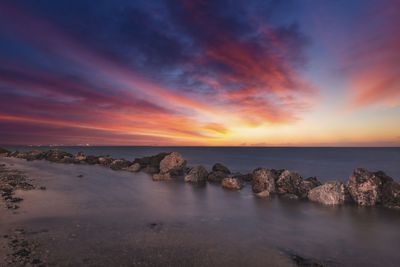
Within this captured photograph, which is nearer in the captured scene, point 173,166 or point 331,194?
point 331,194

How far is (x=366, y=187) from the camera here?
20109 millimetres

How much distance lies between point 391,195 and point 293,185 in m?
6.49

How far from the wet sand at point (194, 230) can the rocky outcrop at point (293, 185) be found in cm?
230

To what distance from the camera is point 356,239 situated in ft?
44.0

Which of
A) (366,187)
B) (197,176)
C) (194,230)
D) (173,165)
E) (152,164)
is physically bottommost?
(194,230)

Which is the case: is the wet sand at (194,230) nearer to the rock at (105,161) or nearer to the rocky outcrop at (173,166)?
the rocky outcrop at (173,166)

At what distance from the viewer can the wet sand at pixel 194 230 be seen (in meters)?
10.8

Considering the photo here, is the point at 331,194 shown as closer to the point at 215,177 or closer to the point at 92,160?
the point at 215,177

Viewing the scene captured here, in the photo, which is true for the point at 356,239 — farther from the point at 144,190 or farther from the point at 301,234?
the point at 144,190

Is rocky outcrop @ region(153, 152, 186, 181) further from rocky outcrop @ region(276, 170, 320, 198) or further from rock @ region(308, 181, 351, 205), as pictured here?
rock @ region(308, 181, 351, 205)

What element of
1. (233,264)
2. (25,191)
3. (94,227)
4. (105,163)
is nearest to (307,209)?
(233,264)

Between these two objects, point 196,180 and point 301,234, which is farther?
point 196,180

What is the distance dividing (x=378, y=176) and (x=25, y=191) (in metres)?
25.8

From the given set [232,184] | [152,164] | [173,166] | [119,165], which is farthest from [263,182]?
[119,165]
